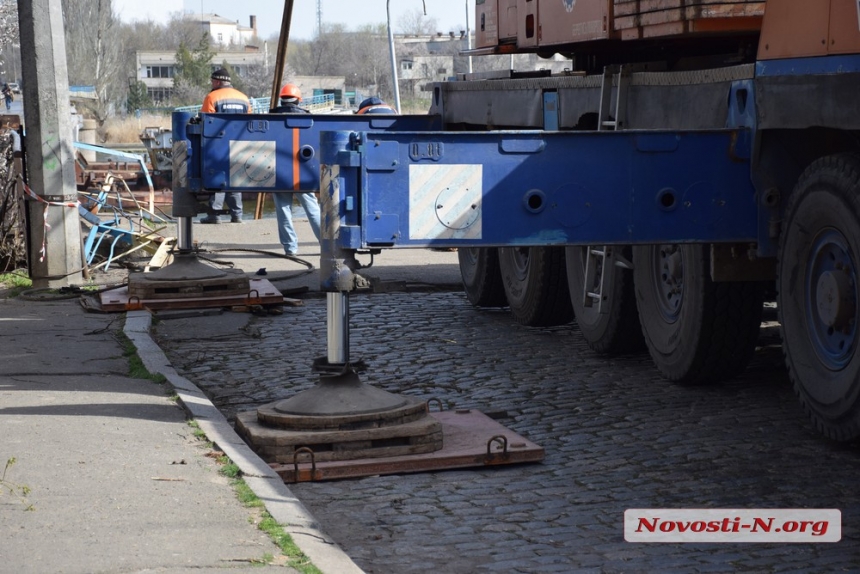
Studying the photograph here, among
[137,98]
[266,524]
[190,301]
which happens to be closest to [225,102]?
[190,301]

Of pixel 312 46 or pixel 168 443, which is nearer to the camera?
pixel 168 443

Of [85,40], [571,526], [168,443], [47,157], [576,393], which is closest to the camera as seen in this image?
[571,526]

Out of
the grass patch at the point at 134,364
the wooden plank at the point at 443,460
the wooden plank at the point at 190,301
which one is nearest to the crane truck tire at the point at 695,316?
the wooden plank at the point at 443,460

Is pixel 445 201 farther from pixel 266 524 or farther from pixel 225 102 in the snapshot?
pixel 225 102

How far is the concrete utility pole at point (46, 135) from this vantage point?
1211 cm

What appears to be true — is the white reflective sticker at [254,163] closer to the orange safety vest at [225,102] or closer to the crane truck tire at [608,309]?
the crane truck tire at [608,309]

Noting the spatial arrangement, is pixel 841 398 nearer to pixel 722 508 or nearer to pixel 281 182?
pixel 722 508

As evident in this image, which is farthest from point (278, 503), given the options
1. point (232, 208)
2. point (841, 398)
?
point (232, 208)

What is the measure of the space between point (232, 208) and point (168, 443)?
1295cm

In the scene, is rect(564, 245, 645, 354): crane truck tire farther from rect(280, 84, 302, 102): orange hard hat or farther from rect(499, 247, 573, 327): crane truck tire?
rect(280, 84, 302, 102): orange hard hat

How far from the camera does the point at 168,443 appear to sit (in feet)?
20.4

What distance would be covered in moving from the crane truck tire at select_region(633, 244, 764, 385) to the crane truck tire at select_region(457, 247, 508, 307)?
317 centimetres

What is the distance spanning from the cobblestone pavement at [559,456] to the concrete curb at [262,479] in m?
0.16

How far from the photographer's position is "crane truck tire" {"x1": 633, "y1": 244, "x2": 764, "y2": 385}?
7.30 m
